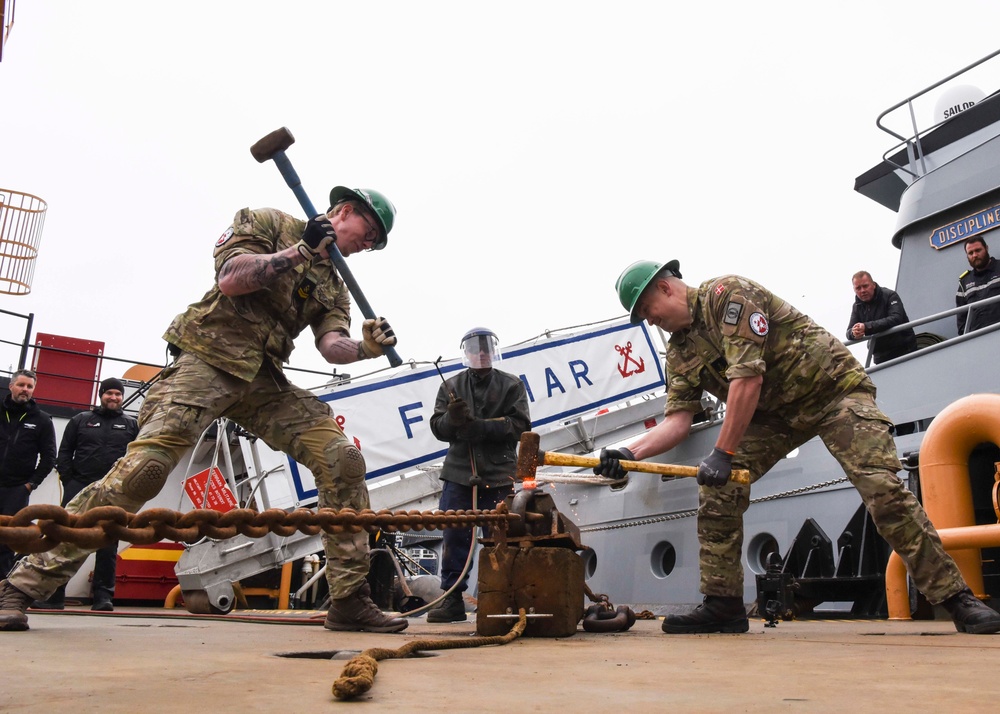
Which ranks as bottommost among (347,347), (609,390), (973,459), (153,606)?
(153,606)

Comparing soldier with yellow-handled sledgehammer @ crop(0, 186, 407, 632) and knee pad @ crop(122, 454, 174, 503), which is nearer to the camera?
knee pad @ crop(122, 454, 174, 503)

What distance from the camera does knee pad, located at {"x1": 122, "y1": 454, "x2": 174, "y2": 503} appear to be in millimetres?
3016

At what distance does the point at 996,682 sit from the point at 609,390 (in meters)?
6.70

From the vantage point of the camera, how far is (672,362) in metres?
4.03

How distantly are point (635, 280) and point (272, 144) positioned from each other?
6.12 feet

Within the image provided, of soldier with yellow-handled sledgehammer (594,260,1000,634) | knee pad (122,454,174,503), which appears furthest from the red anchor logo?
knee pad (122,454,174,503)

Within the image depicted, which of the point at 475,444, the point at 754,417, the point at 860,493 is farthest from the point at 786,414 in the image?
the point at 475,444

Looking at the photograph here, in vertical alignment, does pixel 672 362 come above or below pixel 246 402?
above

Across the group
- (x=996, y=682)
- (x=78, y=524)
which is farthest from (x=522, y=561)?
(x=78, y=524)

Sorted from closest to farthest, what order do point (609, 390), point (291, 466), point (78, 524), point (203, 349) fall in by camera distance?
1. point (78, 524)
2. point (203, 349)
3. point (291, 466)
4. point (609, 390)

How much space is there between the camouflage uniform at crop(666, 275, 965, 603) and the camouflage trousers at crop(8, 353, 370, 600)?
5.18 feet

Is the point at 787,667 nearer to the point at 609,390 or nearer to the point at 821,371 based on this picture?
the point at 821,371

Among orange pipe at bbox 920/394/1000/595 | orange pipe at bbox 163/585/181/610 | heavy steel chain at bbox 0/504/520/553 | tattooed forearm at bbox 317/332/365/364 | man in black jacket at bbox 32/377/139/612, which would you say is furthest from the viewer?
orange pipe at bbox 163/585/181/610

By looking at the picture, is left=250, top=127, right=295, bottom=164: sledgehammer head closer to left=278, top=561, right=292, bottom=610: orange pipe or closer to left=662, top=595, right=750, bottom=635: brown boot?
left=662, top=595, right=750, bottom=635: brown boot
